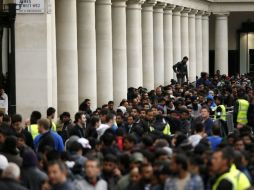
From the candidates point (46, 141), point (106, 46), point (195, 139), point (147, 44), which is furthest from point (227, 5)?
point (46, 141)

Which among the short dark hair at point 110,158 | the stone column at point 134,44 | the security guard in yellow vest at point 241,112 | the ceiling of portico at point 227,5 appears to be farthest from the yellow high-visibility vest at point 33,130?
the ceiling of portico at point 227,5

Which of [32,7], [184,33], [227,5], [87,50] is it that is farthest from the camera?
[227,5]

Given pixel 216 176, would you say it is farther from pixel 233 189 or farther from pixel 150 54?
pixel 150 54

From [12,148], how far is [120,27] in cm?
2625

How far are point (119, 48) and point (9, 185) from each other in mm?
29067

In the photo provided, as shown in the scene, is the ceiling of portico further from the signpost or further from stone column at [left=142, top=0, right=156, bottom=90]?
the signpost

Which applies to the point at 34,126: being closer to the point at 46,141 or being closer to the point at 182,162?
the point at 46,141

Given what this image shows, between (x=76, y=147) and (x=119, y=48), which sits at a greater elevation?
(x=119, y=48)

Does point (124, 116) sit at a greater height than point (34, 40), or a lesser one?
lesser

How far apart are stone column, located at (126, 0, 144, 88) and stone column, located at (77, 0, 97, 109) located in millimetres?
7964

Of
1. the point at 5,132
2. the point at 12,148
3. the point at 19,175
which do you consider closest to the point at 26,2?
the point at 5,132

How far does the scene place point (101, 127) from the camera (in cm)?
2248

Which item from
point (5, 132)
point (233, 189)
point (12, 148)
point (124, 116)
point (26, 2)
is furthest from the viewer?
point (26, 2)

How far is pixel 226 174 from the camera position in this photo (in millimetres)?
14219
